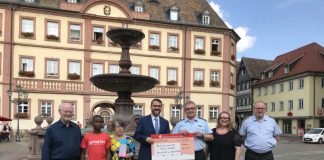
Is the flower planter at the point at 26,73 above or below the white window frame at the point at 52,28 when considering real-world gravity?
below

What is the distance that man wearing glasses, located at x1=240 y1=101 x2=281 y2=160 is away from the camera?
730 centimetres

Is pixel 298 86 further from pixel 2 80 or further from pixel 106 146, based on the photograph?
pixel 106 146

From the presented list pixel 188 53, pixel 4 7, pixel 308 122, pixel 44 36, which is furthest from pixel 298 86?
pixel 4 7

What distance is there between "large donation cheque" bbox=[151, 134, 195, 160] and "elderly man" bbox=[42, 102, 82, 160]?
123cm

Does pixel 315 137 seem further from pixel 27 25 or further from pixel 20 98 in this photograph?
pixel 27 25

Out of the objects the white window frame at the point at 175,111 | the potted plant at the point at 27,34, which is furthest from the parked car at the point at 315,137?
the potted plant at the point at 27,34

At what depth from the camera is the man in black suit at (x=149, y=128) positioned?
269 inches

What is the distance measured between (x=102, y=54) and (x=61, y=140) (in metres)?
34.3

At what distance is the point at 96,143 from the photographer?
6.31m

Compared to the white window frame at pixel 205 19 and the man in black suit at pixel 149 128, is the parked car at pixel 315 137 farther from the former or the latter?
the man in black suit at pixel 149 128

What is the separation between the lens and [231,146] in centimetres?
682

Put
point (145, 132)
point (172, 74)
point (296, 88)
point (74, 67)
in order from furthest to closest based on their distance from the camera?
1. point (296, 88)
2. point (172, 74)
3. point (74, 67)
4. point (145, 132)

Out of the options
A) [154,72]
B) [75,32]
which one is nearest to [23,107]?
[75,32]

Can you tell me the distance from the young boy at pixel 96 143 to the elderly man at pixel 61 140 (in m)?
0.27
